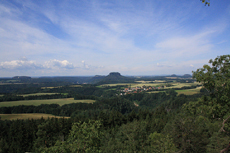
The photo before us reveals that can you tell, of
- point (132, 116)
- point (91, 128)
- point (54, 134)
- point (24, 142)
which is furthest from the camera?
point (132, 116)

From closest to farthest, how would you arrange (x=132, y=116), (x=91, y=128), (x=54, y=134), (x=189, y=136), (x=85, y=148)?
1. (x=85, y=148)
2. (x=91, y=128)
3. (x=189, y=136)
4. (x=54, y=134)
5. (x=132, y=116)

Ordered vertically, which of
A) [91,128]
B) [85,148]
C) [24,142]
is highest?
[91,128]

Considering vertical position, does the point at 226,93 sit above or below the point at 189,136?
above

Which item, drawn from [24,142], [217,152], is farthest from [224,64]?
[24,142]

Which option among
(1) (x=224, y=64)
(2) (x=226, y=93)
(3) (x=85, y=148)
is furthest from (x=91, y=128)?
(1) (x=224, y=64)

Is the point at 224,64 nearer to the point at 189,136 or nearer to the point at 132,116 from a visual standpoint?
the point at 189,136

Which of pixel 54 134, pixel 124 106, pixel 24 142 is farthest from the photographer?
pixel 124 106

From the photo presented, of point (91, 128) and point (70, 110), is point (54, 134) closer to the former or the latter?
point (91, 128)

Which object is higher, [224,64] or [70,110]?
[224,64]

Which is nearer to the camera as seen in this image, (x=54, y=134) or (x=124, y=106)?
(x=54, y=134)
